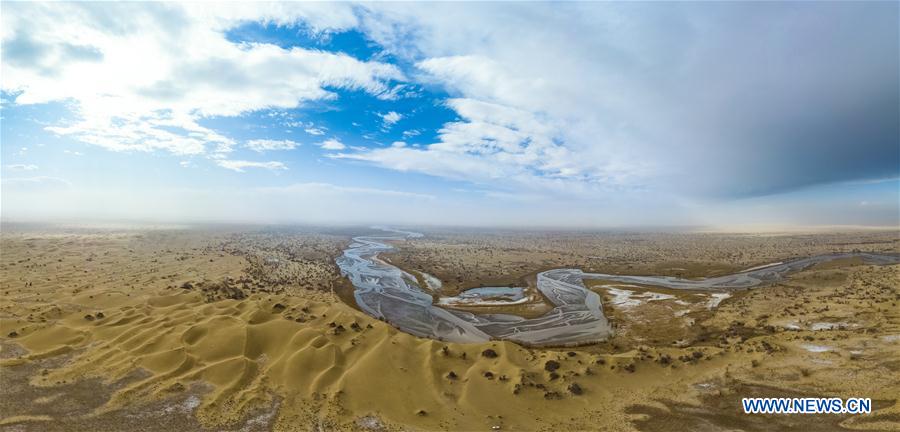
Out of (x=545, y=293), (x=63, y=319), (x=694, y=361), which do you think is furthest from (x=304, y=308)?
(x=545, y=293)

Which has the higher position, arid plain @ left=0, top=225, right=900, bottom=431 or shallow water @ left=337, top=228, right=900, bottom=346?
arid plain @ left=0, top=225, right=900, bottom=431

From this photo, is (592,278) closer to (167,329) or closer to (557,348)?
(557,348)

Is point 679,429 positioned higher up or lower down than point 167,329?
lower down

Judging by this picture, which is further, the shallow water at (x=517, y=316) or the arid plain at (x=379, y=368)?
the shallow water at (x=517, y=316)

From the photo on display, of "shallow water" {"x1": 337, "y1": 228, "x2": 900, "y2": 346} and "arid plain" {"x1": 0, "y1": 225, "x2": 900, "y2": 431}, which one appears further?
"shallow water" {"x1": 337, "y1": 228, "x2": 900, "y2": 346}

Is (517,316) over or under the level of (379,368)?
under

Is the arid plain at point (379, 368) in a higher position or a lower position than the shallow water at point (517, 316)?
higher

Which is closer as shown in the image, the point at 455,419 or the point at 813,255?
the point at 455,419

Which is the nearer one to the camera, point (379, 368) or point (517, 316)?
point (379, 368)
